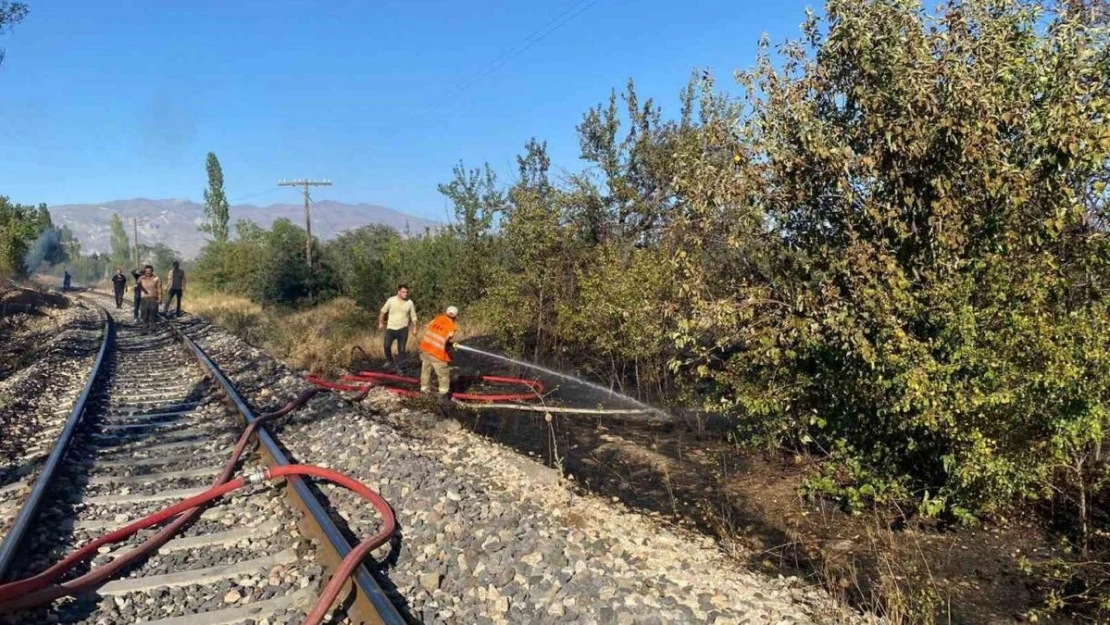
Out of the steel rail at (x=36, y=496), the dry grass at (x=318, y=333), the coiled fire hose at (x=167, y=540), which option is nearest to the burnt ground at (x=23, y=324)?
the dry grass at (x=318, y=333)

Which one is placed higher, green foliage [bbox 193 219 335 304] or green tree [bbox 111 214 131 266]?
green tree [bbox 111 214 131 266]

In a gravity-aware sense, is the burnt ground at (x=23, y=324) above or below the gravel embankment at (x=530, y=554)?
above

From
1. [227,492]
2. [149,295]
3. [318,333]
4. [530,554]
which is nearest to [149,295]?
[149,295]

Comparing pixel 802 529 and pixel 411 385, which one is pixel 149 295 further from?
pixel 802 529

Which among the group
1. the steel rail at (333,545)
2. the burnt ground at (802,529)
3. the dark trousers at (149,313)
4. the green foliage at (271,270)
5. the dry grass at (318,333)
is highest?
the green foliage at (271,270)

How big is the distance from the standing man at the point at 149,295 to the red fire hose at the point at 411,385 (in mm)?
10249

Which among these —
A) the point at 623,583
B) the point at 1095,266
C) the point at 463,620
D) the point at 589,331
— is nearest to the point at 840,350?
the point at 1095,266

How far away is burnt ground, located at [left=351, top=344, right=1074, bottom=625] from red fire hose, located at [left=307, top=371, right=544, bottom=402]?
5.47 ft

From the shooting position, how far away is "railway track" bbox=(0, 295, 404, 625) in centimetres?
427

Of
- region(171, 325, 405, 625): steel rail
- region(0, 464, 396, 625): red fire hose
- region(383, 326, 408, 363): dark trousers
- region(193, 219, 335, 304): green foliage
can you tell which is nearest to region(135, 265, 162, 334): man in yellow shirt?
region(383, 326, 408, 363): dark trousers

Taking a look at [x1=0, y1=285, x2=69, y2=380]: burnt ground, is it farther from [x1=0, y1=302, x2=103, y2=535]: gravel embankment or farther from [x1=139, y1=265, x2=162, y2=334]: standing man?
[x1=139, y1=265, x2=162, y2=334]: standing man

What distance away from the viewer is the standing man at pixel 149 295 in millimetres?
20453

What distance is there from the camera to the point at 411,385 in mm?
12617

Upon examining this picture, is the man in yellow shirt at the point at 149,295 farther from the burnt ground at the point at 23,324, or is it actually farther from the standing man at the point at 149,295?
the burnt ground at the point at 23,324
